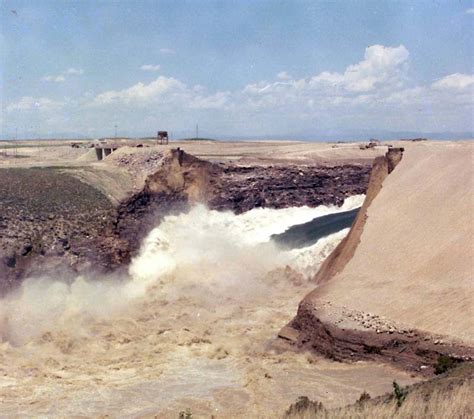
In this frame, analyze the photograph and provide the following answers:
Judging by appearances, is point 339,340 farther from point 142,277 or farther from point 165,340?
point 142,277

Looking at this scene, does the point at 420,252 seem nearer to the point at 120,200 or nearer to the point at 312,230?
the point at 312,230

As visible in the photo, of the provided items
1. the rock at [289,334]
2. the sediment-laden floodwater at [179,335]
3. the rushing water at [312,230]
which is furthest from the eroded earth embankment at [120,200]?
the rock at [289,334]

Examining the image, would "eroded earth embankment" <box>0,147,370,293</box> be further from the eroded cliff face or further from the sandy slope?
the sandy slope

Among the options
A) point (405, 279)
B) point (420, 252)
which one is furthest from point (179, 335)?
point (420, 252)

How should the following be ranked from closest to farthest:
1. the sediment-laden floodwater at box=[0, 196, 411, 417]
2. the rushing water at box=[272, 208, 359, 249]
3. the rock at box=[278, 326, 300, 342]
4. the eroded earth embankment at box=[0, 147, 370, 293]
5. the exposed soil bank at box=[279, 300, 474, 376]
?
the sediment-laden floodwater at box=[0, 196, 411, 417], the exposed soil bank at box=[279, 300, 474, 376], the rock at box=[278, 326, 300, 342], the eroded earth embankment at box=[0, 147, 370, 293], the rushing water at box=[272, 208, 359, 249]

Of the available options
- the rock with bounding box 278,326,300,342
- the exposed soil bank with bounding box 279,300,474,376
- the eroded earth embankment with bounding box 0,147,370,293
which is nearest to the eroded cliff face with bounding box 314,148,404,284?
the rock with bounding box 278,326,300,342

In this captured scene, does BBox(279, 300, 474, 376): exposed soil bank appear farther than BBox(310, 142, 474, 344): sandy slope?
No

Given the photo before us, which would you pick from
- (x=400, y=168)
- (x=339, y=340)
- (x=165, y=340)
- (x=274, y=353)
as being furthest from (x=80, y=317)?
(x=400, y=168)
